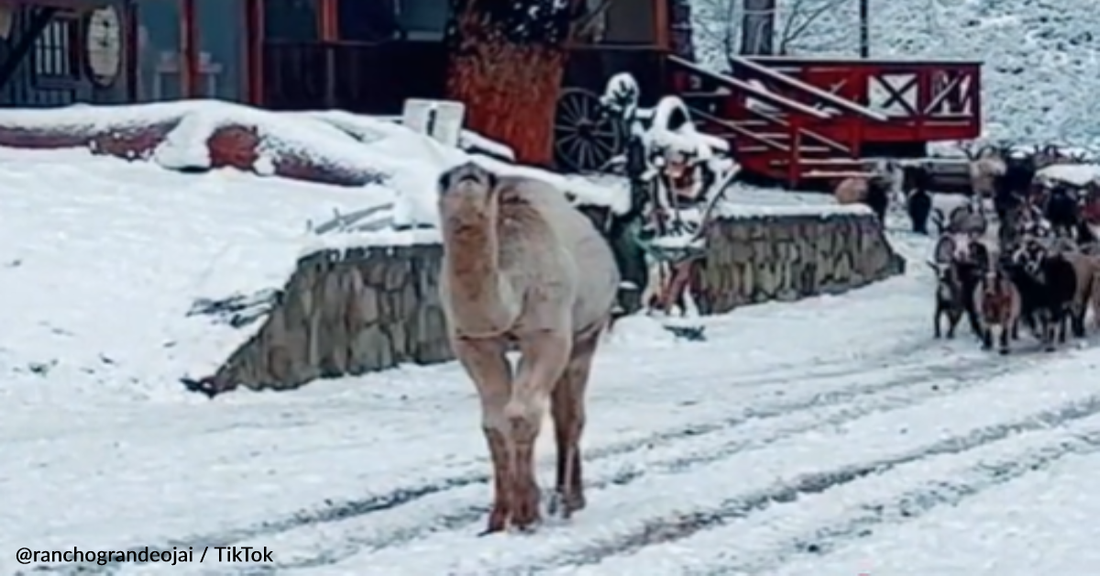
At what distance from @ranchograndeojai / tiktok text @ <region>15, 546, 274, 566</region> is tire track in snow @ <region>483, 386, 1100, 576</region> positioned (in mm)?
955

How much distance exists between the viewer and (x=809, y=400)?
47.3 ft

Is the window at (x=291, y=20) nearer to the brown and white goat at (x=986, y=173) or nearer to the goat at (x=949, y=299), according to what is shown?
the brown and white goat at (x=986, y=173)

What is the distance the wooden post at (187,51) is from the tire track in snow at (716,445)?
Answer: 410 inches

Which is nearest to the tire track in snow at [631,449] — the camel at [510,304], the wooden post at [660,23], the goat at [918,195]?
the camel at [510,304]

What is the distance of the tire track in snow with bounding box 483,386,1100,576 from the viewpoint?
9.30 m

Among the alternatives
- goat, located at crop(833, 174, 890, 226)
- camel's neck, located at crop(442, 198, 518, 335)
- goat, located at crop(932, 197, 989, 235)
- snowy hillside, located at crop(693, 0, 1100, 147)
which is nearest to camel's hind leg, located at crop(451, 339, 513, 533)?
camel's neck, located at crop(442, 198, 518, 335)

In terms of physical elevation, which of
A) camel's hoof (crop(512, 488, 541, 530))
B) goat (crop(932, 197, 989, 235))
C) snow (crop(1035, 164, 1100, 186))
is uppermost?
snow (crop(1035, 164, 1100, 186))

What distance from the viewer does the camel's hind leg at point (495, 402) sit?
959 cm

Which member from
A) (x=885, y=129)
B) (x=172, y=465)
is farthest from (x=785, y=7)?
(x=172, y=465)

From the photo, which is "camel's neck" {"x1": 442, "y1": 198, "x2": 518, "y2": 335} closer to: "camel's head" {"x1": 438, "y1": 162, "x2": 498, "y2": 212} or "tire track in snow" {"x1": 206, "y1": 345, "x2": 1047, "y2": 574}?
"camel's head" {"x1": 438, "y1": 162, "x2": 498, "y2": 212}

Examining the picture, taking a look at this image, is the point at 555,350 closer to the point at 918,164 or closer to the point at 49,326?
the point at 49,326

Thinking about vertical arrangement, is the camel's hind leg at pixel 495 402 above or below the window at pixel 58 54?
below

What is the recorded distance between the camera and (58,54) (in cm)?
2462

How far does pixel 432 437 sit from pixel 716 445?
1.41 meters
